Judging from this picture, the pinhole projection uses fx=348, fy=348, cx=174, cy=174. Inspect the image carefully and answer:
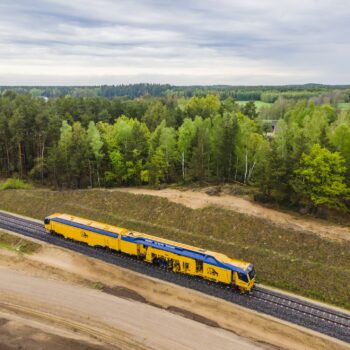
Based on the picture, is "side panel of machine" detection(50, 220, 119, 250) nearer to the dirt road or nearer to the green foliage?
the dirt road

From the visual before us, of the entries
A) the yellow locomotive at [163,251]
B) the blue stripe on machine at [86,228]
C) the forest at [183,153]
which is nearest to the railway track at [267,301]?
the yellow locomotive at [163,251]

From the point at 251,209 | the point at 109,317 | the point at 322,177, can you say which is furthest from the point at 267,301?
the point at 322,177

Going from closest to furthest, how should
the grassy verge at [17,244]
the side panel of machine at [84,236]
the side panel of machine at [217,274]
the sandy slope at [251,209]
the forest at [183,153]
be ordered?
1. the side panel of machine at [217,274]
2. the side panel of machine at [84,236]
3. the grassy verge at [17,244]
4. the sandy slope at [251,209]
5. the forest at [183,153]

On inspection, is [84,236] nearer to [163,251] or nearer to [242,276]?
[163,251]

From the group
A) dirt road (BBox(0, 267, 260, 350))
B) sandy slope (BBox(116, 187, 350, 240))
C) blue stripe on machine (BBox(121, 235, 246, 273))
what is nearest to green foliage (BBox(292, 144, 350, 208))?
sandy slope (BBox(116, 187, 350, 240))

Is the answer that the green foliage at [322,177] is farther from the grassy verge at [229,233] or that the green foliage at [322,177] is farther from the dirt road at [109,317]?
the dirt road at [109,317]
